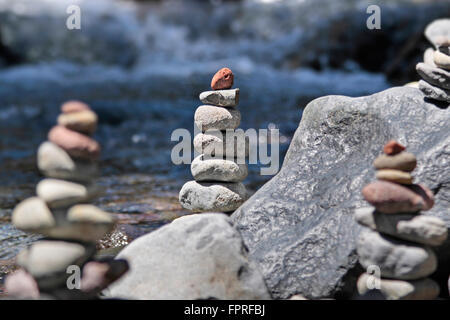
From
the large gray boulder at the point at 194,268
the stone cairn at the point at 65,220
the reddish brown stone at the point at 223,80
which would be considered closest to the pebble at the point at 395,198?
the large gray boulder at the point at 194,268

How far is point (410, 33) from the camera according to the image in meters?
15.0

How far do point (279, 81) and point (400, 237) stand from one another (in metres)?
12.6

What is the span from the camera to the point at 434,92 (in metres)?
4.05

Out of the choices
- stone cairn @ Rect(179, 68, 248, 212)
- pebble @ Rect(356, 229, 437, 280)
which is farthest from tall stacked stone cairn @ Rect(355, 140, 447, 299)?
stone cairn @ Rect(179, 68, 248, 212)

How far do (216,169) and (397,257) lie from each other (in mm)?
1834

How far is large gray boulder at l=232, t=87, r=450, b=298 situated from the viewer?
3600mm

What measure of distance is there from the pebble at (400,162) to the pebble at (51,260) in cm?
171

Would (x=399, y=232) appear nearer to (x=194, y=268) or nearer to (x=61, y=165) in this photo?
(x=194, y=268)

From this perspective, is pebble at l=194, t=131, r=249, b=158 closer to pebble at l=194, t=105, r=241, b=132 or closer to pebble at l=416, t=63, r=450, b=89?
pebble at l=194, t=105, r=241, b=132

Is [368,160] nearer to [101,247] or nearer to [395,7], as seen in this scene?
[101,247]

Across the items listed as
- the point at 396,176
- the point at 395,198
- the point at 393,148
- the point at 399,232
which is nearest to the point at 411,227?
the point at 399,232

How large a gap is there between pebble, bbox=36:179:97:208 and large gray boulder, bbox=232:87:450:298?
133 centimetres

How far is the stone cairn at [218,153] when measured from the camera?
4.49m
